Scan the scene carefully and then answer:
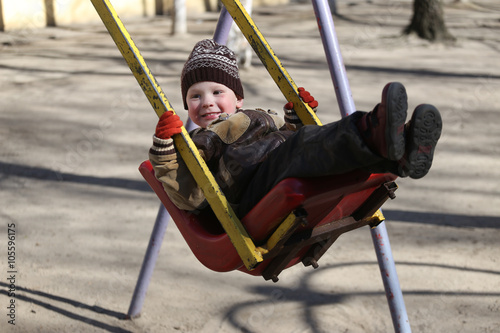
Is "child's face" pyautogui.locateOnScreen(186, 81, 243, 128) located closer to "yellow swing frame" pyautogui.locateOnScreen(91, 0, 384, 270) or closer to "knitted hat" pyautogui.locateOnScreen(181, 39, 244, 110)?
"knitted hat" pyautogui.locateOnScreen(181, 39, 244, 110)

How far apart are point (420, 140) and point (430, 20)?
31.0 feet

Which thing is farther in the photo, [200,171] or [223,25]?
[223,25]

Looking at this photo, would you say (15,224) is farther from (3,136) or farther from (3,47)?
(3,47)

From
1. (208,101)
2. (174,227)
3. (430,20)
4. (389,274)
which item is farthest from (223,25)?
(430,20)

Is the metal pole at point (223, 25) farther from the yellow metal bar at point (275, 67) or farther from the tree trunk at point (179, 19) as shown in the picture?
the tree trunk at point (179, 19)

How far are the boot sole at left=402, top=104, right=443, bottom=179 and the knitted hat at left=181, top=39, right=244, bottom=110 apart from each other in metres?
0.87

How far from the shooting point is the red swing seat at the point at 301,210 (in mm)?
1729

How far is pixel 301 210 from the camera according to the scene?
5.83 feet

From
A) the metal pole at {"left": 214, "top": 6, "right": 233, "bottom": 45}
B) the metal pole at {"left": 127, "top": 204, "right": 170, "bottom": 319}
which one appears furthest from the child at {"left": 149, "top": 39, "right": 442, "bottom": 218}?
the metal pole at {"left": 127, "top": 204, "right": 170, "bottom": 319}

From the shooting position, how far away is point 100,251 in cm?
371

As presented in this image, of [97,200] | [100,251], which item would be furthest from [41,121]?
[100,251]

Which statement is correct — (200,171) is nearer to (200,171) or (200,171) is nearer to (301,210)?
(200,171)

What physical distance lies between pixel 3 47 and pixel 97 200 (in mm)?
6127

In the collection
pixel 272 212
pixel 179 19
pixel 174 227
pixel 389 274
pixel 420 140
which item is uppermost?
pixel 420 140
